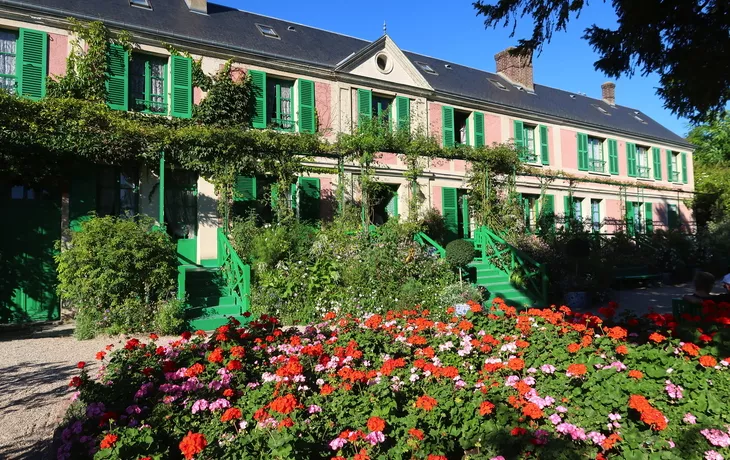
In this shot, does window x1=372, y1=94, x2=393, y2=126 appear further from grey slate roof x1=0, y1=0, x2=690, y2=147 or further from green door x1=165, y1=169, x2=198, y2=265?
green door x1=165, y1=169, x2=198, y2=265

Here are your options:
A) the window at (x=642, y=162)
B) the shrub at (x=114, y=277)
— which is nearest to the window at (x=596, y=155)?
the window at (x=642, y=162)

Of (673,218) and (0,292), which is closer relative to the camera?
(0,292)

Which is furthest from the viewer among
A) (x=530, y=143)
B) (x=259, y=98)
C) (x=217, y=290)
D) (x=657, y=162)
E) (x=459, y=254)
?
(x=657, y=162)

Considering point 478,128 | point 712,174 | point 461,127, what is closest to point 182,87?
point 461,127

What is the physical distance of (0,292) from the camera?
7.41 metres

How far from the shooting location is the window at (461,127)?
13852 millimetres

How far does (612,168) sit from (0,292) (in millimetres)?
18529

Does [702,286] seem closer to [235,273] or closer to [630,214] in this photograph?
[235,273]

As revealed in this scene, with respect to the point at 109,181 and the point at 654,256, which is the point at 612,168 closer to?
the point at 654,256

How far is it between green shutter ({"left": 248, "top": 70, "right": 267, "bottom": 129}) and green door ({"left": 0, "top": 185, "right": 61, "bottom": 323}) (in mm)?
4144

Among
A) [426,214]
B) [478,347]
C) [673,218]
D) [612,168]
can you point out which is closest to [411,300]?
[478,347]

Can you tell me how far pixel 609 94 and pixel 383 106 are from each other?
14527 mm

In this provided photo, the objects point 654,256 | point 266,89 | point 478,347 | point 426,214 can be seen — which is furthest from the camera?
point 654,256

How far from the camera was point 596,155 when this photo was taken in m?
17.2
